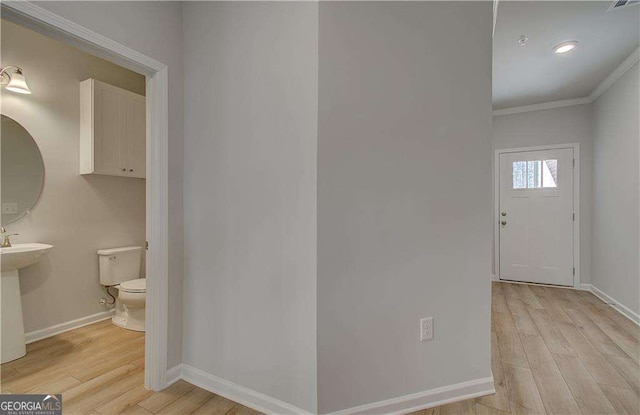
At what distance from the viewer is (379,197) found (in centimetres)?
159

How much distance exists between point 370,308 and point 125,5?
2.13 m

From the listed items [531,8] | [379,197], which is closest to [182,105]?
[379,197]

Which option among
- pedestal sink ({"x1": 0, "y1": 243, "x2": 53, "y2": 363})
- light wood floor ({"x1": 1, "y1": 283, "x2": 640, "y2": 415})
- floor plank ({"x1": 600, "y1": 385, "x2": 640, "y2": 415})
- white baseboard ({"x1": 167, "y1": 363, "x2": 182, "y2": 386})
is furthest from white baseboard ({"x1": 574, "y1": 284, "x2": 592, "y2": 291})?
pedestal sink ({"x1": 0, "y1": 243, "x2": 53, "y2": 363})

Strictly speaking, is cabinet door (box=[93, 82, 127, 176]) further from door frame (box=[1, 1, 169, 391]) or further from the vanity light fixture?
door frame (box=[1, 1, 169, 391])

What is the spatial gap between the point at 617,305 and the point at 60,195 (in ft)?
18.5

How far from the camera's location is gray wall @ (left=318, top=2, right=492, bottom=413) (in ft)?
4.96

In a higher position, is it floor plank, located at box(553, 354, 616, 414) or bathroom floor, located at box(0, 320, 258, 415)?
bathroom floor, located at box(0, 320, 258, 415)

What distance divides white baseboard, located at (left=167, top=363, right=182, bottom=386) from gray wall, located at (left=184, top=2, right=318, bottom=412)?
82mm

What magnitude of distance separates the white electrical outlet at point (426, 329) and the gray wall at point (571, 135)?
3698 mm

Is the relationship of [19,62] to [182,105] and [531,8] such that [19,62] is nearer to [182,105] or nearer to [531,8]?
[182,105]

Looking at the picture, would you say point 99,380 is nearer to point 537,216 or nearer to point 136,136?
point 136,136

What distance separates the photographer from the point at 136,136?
3068 millimetres

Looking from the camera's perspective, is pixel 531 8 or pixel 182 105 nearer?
pixel 182 105

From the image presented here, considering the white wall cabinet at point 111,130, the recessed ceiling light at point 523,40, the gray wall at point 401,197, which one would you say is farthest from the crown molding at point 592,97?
the white wall cabinet at point 111,130
